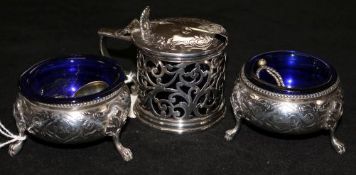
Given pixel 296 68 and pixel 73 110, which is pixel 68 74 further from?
pixel 296 68

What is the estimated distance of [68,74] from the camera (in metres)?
1.59

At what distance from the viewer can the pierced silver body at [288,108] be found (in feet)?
4.48

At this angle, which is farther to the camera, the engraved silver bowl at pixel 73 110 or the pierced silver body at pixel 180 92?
the pierced silver body at pixel 180 92

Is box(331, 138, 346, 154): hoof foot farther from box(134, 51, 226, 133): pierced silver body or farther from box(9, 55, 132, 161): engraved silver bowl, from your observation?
box(9, 55, 132, 161): engraved silver bowl

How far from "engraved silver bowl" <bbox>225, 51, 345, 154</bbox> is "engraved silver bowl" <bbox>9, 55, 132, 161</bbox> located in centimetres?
31

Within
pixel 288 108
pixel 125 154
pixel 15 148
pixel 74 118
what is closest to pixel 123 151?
pixel 125 154

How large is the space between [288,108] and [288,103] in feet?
0.04

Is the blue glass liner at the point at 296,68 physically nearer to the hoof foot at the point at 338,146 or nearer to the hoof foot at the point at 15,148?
the hoof foot at the point at 338,146

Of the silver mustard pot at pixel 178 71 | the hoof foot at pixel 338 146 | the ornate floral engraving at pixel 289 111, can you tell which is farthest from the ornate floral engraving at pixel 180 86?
the hoof foot at pixel 338 146

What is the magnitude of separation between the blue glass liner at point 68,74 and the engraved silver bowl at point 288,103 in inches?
13.1

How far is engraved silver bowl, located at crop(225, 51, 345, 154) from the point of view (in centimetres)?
136

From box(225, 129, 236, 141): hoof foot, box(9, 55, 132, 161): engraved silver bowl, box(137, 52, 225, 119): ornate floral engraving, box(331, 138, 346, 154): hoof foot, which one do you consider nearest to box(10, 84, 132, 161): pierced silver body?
box(9, 55, 132, 161): engraved silver bowl

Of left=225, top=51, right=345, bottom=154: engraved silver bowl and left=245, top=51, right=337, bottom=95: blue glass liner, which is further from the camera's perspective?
left=245, top=51, right=337, bottom=95: blue glass liner

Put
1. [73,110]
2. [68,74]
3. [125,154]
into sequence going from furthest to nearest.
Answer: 1. [68,74]
2. [125,154]
3. [73,110]
